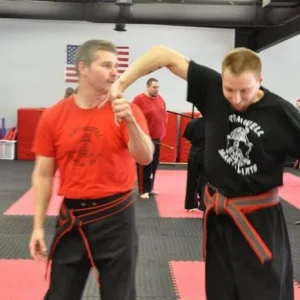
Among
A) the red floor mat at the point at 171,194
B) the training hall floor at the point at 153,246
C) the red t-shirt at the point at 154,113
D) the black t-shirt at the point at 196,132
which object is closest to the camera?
the training hall floor at the point at 153,246

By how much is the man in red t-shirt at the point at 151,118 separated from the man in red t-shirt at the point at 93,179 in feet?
14.6

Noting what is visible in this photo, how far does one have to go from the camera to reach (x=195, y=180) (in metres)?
5.62

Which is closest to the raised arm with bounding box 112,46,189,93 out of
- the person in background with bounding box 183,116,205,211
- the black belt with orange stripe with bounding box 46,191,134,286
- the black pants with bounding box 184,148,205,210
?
the black belt with orange stripe with bounding box 46,191,134,286

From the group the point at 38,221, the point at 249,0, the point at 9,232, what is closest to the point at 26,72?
the point at 249,0

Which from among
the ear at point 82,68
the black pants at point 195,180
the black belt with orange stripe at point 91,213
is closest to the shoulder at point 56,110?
the ear at point 82,68

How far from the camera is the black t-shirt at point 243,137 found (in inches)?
74.5

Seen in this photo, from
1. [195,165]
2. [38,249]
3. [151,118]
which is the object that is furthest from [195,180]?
[38,249]

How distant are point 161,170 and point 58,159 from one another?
7582 mm

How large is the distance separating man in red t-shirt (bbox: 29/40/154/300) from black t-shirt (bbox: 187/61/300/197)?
28cm

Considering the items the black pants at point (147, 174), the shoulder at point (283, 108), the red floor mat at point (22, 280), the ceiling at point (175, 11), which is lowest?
the red floor mat at point (22, 280)

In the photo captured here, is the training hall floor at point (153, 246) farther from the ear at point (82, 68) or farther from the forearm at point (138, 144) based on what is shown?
the ear at point (82, 68)

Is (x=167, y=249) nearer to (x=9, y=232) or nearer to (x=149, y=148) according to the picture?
(x=9, y=232)

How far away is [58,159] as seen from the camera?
2.06 metres

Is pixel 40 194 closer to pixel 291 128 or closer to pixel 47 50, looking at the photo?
pixel 291 128
